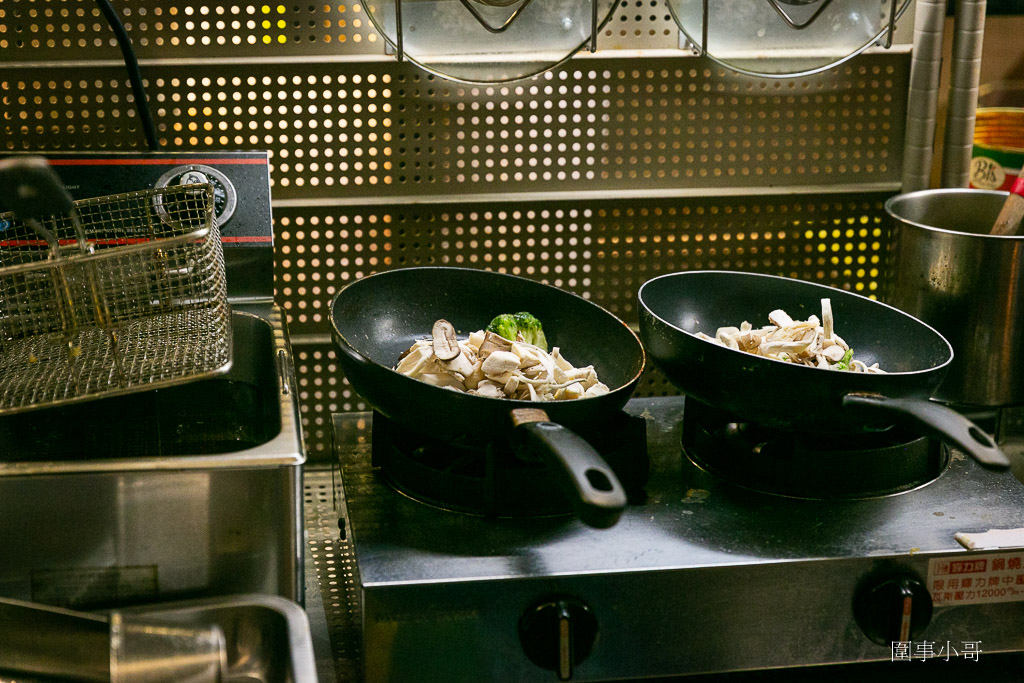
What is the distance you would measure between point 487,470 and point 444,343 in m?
0.19

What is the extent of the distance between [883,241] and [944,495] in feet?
2.17

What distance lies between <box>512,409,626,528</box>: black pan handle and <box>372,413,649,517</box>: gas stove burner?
82 mm

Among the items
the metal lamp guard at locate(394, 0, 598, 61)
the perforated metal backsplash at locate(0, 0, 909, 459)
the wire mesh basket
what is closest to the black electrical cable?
the perforated metal backsplash at locate(0, 0, 909, 459)

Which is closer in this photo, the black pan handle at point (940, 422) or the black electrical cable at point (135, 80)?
the black pan handle at point (940, 422)

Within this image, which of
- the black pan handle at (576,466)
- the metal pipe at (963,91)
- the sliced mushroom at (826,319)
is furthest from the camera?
the metal pipe at (963,91)

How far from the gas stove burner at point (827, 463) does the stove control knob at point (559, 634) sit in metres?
0.33

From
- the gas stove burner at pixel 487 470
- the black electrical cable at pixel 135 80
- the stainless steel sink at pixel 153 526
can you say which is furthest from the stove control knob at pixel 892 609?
the black electrical cable at pixel 135 80

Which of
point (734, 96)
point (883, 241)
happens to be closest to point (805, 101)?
point (734, 96)

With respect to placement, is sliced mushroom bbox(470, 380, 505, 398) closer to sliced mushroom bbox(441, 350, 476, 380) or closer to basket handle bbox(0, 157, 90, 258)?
sliced mushroom bbox(441, 350, 476, 380)

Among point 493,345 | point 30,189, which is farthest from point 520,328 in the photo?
point 30,189

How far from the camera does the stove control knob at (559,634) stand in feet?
3.31

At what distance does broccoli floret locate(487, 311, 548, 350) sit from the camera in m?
1.32

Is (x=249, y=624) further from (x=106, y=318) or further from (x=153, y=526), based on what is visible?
(x=106, y=318)

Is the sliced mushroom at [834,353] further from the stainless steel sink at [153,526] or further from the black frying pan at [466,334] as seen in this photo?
the stainless steel sink at [153,526]
